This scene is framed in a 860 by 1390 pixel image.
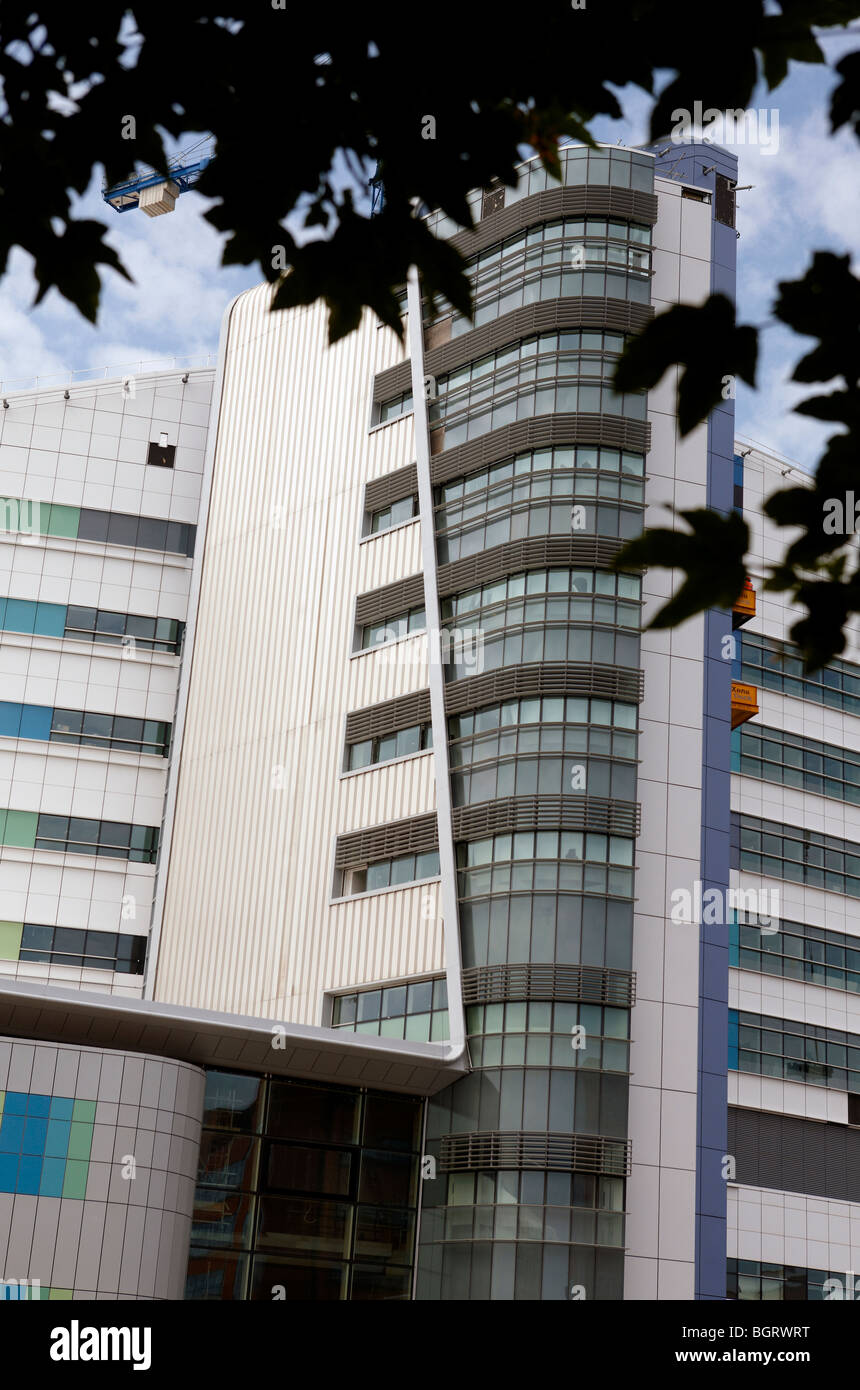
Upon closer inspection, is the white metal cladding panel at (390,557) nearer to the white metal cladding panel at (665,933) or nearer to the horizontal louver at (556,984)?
the white metal cladding panel at (665,933)

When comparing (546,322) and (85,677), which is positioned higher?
(546,322)

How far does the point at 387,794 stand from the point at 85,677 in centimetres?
1480

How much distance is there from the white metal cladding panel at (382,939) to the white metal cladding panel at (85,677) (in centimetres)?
1388

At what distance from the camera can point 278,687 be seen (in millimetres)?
41719

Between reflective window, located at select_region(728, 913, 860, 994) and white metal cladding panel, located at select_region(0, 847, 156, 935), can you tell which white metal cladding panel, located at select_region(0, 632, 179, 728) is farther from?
reflective window, located at select_region(728, 913, 860, 994)

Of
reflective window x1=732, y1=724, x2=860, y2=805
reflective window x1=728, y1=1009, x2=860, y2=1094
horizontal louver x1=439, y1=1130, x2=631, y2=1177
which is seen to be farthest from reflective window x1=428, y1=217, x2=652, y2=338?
reflective window x1=728, y1=1009, x2=860, y2=1094

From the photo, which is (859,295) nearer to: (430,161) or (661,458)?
(430,161)

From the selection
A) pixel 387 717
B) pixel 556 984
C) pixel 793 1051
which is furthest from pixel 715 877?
pixel 793 1051

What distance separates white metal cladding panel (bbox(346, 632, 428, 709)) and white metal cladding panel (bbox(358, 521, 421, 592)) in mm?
1796

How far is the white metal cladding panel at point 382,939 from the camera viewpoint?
34031 millimetres

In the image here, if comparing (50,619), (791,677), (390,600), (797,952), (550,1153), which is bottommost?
(550,1153)

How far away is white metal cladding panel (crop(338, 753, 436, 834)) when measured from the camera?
35.4 m

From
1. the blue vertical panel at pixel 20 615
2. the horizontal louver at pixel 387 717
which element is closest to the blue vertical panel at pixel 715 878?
the horizontal louver at pixel 387 717

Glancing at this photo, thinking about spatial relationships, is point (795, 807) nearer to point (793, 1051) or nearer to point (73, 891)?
point (793, 1051)
